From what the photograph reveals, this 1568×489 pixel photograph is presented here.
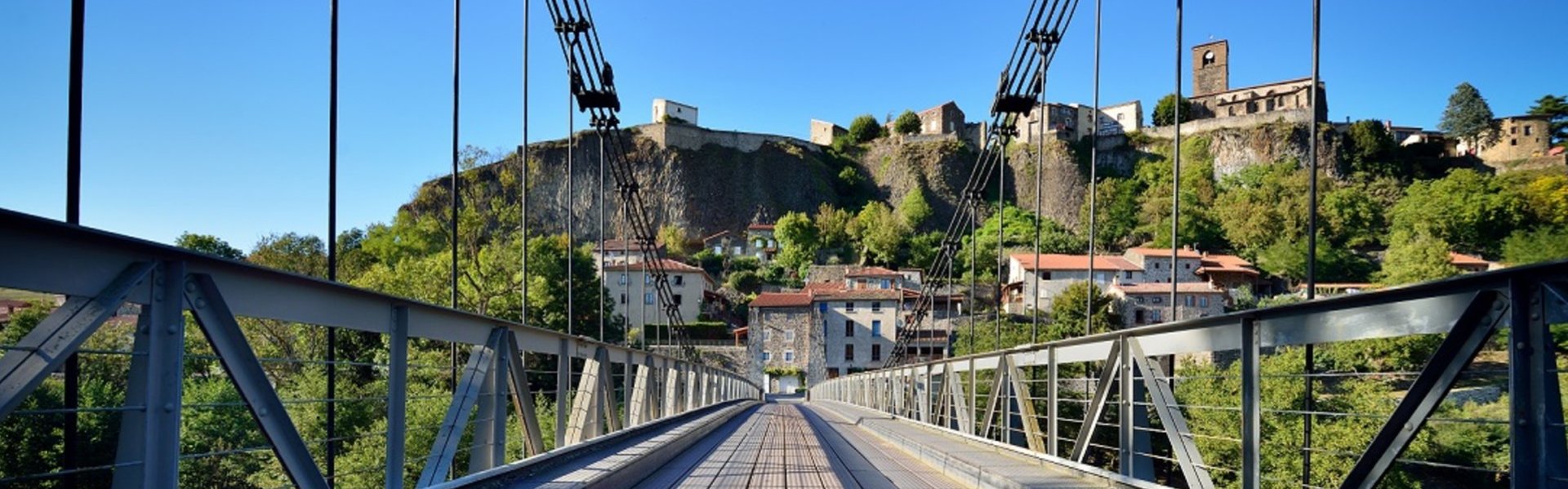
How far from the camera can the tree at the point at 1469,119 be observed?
104875 mm

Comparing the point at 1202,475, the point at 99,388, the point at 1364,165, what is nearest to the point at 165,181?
the point at 1202,475

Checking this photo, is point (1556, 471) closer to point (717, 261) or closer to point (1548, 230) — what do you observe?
point (1548, 230)

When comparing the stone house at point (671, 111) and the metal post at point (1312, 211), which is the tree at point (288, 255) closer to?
the metal post at point (1312, 211)

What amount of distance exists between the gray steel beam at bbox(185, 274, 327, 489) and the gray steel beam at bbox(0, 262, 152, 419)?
0.79 ft

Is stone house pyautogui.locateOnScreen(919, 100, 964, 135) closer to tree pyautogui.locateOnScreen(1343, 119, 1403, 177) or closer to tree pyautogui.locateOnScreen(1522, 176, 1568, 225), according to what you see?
tree pyautogui.locateOnScreen(1343, 119, 1403, 177)

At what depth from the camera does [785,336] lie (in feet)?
224

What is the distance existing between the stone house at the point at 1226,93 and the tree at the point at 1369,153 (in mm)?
5274

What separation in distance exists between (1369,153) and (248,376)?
109222 millimetres

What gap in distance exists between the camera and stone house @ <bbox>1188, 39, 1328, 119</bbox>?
10631 centimetres

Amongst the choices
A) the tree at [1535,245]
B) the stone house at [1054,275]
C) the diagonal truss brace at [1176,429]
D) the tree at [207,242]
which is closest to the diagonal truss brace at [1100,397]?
the diagonal truss brace at [1176,429]

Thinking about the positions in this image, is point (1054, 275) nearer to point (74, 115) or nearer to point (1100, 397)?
point (1100, 397)

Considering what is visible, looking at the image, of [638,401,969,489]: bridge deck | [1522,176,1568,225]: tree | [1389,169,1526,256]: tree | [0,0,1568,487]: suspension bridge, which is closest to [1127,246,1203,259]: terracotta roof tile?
[1389,169,1526,256]: tree

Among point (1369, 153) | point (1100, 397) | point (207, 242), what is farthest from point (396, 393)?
point (1369, 153)

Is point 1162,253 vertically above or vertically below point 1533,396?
above
